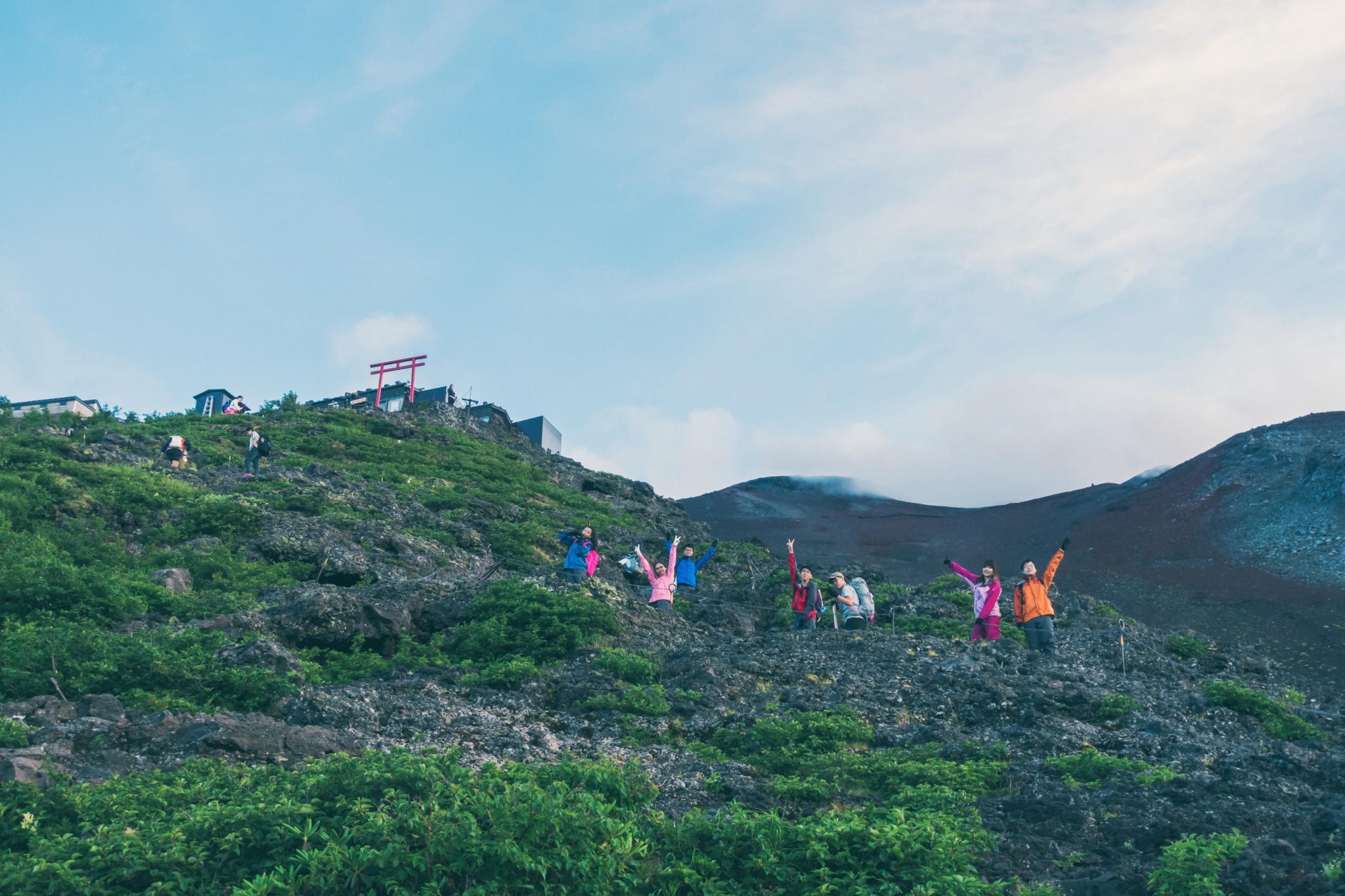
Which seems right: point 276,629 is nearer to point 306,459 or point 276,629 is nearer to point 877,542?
point 306,459

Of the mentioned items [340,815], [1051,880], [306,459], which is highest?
[306,459]

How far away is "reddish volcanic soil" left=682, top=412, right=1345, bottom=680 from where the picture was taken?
30.4 m

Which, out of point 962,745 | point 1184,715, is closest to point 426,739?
point 962,745

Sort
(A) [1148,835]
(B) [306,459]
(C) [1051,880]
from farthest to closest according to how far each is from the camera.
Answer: (B) [306,459] → (A) [1148,835] → (C) [1051,880]

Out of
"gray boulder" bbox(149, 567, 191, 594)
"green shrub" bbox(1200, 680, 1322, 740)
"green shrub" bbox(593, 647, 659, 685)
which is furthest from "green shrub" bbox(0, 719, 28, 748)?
"green shrub" bbox(1200, 680, 1322, 740)

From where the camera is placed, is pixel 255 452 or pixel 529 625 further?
pixel 255 452

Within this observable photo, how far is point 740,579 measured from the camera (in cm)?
2789

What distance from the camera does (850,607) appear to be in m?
19.0

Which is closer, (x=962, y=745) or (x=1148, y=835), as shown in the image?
(x=1148, y=835)

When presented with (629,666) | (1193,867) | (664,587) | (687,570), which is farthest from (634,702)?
(687,570)

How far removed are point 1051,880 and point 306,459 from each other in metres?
27.2

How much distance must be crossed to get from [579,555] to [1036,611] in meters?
8.23

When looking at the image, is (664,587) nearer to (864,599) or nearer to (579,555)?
(579,555)

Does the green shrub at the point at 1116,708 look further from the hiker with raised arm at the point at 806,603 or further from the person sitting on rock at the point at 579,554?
the person sitting on rock at the point at 579,554
